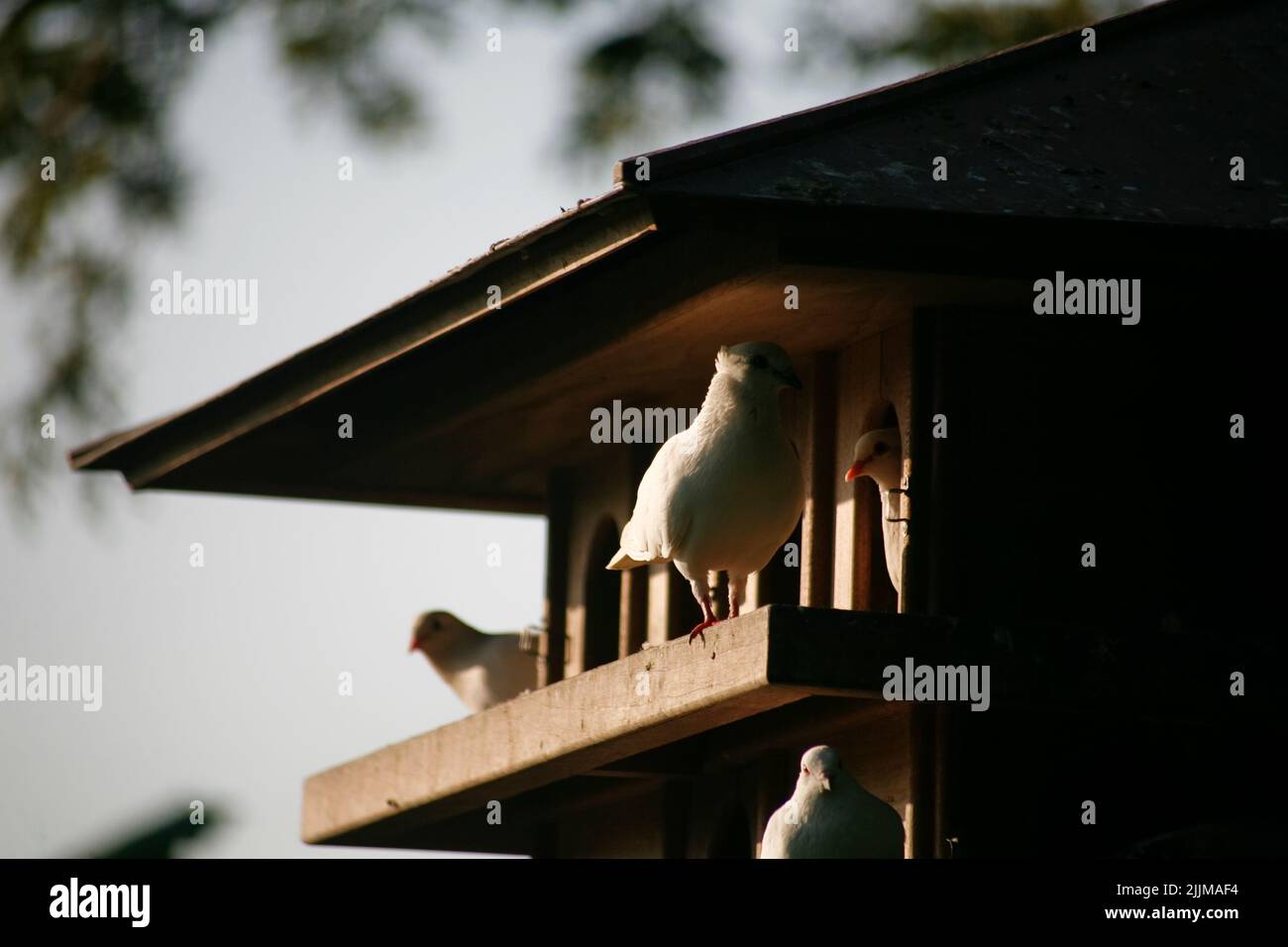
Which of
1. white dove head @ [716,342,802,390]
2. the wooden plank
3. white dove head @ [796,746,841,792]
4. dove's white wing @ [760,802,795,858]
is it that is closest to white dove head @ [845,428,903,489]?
white dove head @ [716,342,802,390]

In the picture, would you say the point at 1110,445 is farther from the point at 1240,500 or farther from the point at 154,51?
the point at 154,51

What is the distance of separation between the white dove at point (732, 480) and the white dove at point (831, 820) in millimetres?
584

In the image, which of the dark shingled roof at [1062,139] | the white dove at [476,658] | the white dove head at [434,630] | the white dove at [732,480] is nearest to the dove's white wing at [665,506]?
the white dove at [732,480]

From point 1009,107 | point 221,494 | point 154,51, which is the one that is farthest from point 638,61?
point 1009,107

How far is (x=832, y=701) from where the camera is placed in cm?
897

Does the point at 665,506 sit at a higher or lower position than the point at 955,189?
lower

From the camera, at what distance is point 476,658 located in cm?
1338

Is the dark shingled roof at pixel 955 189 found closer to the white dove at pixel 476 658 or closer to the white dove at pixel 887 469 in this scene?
the white dove at pixel 887 469

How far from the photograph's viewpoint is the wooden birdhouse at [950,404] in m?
8.20

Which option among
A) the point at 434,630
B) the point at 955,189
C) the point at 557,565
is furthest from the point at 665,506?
the point at 434,630

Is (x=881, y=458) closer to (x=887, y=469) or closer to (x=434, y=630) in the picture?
(x=887, y=469)

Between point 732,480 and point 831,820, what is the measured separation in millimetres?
1085

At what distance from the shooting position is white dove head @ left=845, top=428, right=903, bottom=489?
9.20 meters

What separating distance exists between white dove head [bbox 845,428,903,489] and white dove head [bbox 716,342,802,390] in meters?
0.60
